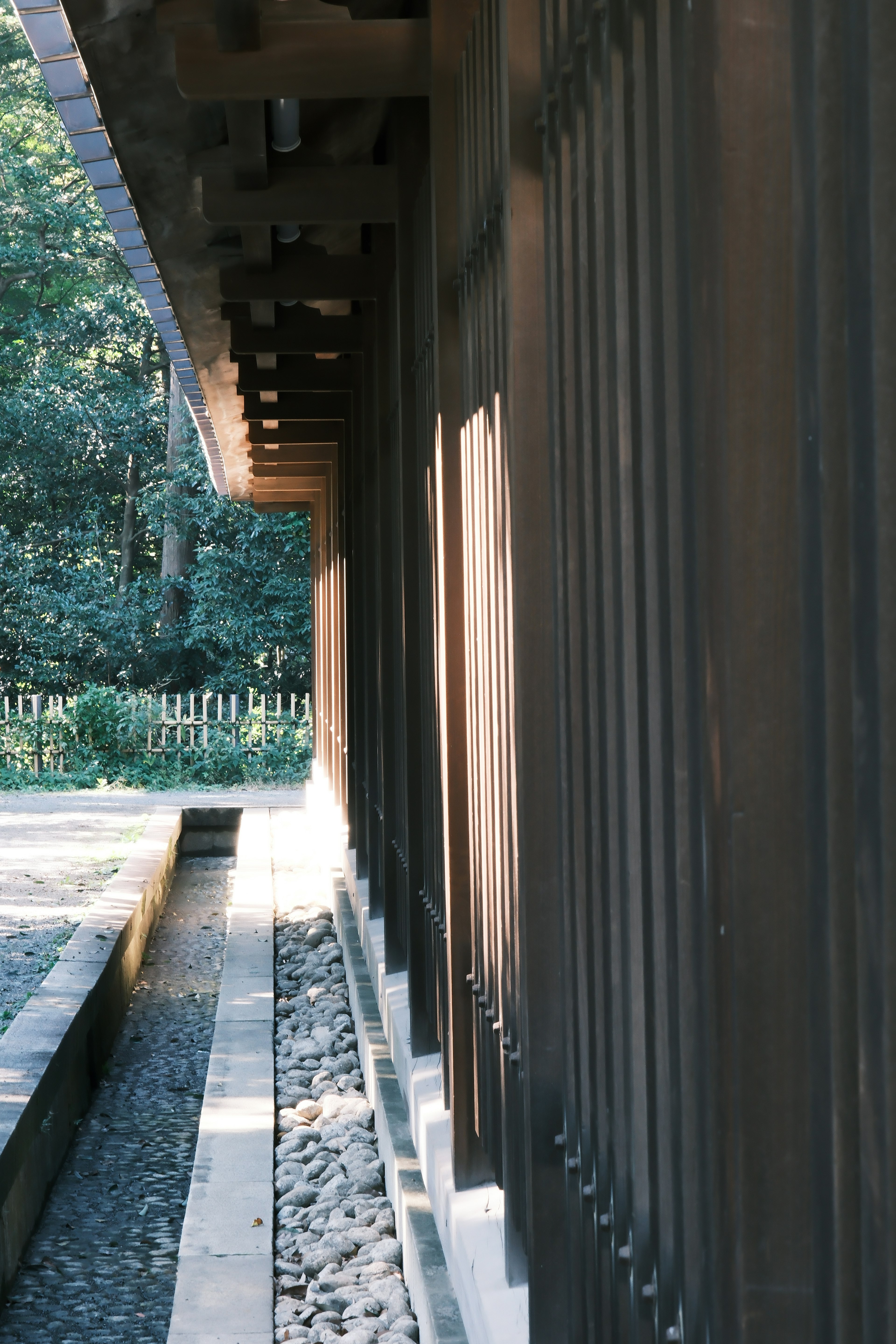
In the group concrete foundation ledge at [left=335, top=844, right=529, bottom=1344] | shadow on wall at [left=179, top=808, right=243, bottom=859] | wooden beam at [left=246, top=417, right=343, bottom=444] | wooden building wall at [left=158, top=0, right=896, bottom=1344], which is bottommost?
shadow on wall at [left=179, top=808, right=243, bottom=859]

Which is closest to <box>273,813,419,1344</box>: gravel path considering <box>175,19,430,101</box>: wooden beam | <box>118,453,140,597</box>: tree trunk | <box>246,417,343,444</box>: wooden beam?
<box>175,19,430,101</box>: wooden beam

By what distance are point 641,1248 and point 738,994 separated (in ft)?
2.25

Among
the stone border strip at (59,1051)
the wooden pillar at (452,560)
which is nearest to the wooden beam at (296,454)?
the stone border strip at (59,1051)

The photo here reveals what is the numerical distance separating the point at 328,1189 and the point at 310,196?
10.9ft

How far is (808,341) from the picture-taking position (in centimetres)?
110

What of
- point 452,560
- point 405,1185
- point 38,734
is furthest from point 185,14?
point 38,734

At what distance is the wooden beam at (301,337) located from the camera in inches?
269

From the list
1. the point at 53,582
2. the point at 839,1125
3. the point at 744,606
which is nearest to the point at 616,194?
the point at 744,606

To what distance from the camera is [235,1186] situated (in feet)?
13.6

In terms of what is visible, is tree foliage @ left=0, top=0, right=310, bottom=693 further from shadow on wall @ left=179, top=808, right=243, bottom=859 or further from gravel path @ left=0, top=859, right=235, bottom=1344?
gravel path @ left=0, top=859, right=235, bottom=1344

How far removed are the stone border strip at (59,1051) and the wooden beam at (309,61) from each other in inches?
129

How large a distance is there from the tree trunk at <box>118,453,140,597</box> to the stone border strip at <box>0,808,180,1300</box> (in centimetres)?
1884

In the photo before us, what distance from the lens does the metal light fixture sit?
15.0 ft

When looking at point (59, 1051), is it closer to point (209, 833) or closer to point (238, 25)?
point (238, 25)
